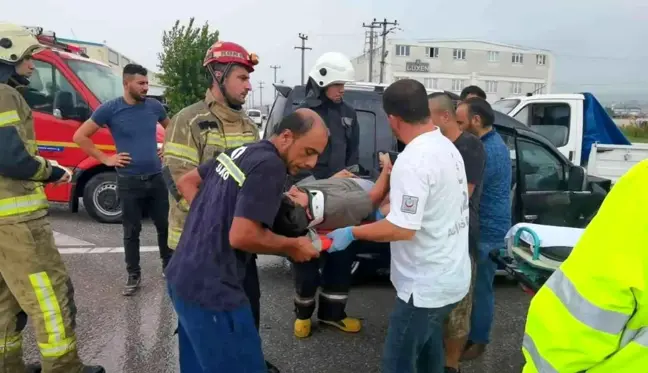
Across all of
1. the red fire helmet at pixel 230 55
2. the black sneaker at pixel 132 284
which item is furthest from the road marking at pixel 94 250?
the red fire helmet at pixel 230 55

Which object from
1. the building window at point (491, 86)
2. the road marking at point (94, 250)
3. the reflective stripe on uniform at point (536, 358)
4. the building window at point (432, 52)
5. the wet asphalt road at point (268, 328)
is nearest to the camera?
the reflective stripe on uniform at point (536, 358)

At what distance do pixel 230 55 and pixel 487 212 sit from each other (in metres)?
1.96

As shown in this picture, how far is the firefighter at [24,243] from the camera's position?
267cm

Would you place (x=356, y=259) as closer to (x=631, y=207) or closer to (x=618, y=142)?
(x=631, y=207)

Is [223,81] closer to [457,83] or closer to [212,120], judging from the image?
[212,120]

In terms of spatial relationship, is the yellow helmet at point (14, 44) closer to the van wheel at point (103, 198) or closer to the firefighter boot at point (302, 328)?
the firefighter boot at point (302, 328)

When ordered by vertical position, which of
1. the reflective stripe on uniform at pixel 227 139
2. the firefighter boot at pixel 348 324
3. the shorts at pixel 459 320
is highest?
the reflective stripe on uniform at pixel 227 139

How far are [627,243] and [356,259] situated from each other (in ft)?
11.6

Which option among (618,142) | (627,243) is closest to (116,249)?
(627,243)

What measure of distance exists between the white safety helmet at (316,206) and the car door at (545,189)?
9.17ft

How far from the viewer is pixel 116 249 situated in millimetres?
5922

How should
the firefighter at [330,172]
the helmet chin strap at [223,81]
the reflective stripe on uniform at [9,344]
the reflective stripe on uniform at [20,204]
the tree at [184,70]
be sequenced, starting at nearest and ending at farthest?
the reflective stripe on uniform at [20,204] → the reflective stripe on uniform at [9,344] → the helmet chin strap at [223,81] → the firefighter at [330,172] → the tree at [184,70]

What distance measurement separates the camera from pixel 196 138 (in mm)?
3021

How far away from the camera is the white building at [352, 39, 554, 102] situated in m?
65.1
